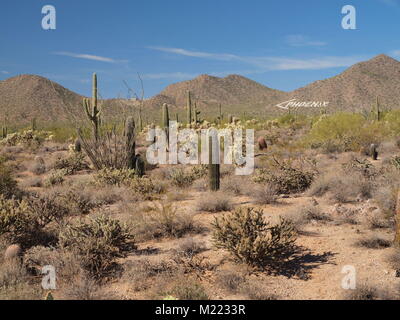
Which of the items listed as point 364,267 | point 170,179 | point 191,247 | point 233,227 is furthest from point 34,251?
point 170,179

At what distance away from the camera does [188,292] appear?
4832 millimetres

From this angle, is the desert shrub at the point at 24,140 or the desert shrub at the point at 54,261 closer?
the desert shrub at the point at 54,261

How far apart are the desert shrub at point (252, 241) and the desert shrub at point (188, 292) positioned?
3.36 ft

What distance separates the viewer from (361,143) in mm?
17234

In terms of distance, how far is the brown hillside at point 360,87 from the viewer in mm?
63344

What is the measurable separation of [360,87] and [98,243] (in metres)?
69.4

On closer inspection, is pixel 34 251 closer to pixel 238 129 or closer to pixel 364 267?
pixel 364 267

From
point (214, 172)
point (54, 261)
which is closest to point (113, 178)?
point (214, 172)

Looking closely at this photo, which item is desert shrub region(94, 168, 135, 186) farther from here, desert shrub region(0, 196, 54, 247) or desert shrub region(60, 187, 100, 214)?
desert shrub region(0, 196, 54, 247)

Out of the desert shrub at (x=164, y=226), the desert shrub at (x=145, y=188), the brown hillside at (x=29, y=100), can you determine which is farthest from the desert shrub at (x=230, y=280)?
the brown hillside at (x=29, y=100)

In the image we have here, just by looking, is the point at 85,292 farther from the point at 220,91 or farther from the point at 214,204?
the point at 220,91

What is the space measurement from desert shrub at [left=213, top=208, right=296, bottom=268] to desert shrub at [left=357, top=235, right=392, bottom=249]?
1.22 metres

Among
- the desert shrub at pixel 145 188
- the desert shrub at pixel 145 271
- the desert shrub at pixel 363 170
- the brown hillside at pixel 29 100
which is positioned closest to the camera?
the desert shrub at pixel 145 271

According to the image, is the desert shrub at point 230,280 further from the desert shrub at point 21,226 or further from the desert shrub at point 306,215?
the desert shrub at point 21,226
